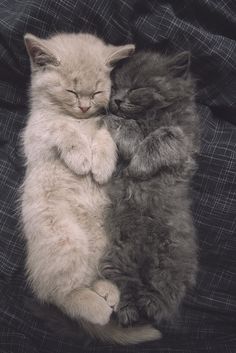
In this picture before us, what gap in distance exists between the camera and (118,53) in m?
1.62

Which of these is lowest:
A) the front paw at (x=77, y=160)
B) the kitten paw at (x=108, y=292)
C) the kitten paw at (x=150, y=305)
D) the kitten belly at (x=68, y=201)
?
the kitten paw at (x=108, y=292)

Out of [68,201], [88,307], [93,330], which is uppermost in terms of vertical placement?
[68,201]

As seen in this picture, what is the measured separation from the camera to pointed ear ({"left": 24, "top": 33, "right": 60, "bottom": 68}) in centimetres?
154

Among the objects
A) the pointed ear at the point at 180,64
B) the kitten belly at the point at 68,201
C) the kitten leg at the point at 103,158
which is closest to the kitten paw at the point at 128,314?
the kitten belly at the point at 68,201

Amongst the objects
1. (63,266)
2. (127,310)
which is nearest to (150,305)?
(127,310)

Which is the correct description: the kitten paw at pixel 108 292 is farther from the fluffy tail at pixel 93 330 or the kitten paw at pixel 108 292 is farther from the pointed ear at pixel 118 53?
the pointed ear at pixel 118 53

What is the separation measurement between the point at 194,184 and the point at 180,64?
44 cm

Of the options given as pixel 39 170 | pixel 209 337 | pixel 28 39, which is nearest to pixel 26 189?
pixel 39 170

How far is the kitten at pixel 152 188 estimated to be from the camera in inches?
59.4

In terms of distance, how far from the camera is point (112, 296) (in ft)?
4.88

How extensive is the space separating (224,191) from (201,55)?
1.66 ft

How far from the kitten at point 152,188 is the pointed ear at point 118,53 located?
5 centimetres

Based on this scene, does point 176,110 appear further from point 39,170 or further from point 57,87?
point 39,170

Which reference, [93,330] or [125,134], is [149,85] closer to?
[125,134]
